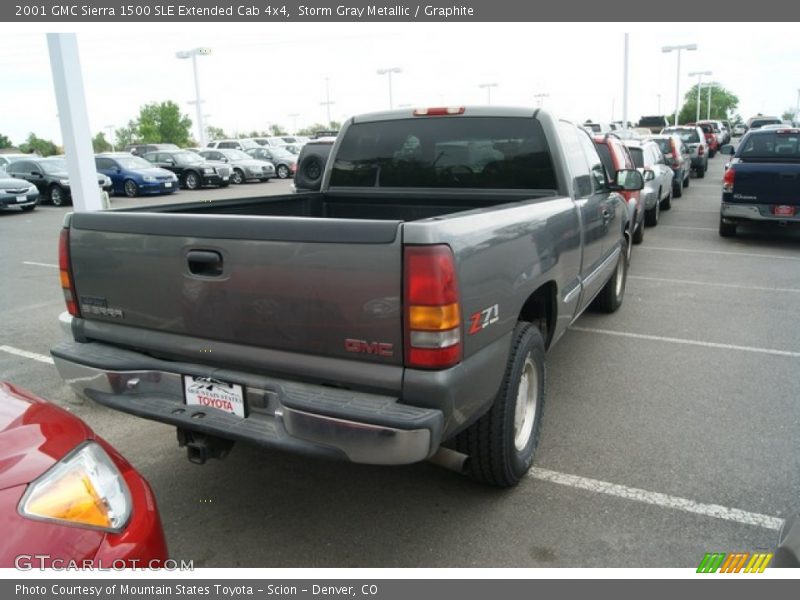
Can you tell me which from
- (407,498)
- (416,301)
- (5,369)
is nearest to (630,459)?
(407,498)

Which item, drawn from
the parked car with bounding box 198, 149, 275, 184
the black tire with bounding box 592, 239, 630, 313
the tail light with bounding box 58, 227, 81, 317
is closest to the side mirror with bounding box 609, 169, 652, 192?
the black tire with bounding box 592, 239, 630, 313

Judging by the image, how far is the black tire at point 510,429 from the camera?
309 centimetres

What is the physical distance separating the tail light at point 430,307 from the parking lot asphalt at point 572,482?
1.03m

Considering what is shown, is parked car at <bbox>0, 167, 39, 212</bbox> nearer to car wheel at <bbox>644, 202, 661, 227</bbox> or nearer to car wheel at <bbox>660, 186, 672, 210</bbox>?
car wheel at <bbox>644, 202, 661, 227</bbox>

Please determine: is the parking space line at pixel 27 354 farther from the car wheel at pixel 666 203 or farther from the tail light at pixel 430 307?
the car wheel at pixel 666 203

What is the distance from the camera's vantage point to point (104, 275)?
10.5 feet

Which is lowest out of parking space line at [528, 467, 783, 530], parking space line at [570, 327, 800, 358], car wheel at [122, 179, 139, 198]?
parking space line at [570, 327, 800, 358]

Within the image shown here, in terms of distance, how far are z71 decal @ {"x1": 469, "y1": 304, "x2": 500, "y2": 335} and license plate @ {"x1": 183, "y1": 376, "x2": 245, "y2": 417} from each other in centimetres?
107

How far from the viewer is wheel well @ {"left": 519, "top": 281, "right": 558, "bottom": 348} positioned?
3.70 metres

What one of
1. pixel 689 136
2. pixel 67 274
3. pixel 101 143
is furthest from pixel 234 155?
pixel 101 143

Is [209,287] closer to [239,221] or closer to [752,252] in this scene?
[239,221]

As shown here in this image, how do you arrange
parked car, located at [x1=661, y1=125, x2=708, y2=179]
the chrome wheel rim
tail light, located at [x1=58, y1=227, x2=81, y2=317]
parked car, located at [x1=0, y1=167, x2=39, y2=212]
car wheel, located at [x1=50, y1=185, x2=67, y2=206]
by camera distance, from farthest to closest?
parked car, located at [x1=661, y1=125, x2=708, y2=179] → car wheel, located at [x1=50, y1=185, x2=67, y2=206] → parked car, located at [x1=0, y1=167, x2=39, y2=212] → the chrome wheel rim → tail light, located at [x1=58, y1=227, x2=81, y2=317]

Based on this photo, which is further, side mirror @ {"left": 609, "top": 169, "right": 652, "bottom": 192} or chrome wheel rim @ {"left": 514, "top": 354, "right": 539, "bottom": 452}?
side mirror @ {"left": 609, "top": 169, "right": 652, "bottom": 192}

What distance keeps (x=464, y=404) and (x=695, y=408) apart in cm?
258
